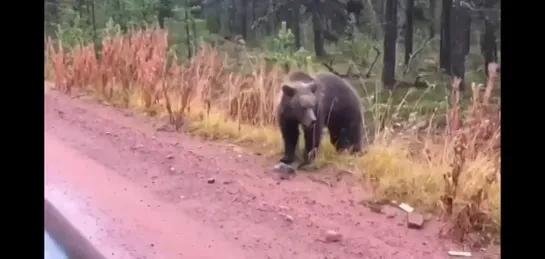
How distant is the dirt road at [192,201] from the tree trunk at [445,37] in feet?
0.84

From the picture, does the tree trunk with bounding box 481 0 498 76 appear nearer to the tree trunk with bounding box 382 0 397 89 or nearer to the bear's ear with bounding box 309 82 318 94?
the tree trunk with bounding box 382 0 397 89

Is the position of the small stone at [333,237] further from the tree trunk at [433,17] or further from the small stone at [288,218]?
the tree trunk at [433,17]

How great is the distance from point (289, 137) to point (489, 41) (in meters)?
0.38

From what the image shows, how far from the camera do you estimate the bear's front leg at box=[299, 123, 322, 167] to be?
1.31 m

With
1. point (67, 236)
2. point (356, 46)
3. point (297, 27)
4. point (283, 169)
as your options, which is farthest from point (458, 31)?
point (67, 236)

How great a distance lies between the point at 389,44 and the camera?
4.25 feet

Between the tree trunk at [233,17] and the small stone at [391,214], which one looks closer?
the small stone at [391,214]

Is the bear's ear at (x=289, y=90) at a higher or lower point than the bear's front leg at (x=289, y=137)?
higher

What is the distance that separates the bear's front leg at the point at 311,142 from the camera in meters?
1.31

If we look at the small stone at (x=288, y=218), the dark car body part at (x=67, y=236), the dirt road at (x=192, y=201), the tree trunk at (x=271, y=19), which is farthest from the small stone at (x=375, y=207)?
the dark car body part at (x=67, y=236)

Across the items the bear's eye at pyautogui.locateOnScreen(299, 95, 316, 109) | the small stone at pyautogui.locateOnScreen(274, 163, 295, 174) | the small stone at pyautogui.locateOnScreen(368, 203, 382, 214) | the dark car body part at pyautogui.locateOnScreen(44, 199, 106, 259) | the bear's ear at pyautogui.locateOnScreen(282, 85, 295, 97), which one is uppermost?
the bear's ear at pyautogui.locateOnScreen(282, 85, 295, 97)

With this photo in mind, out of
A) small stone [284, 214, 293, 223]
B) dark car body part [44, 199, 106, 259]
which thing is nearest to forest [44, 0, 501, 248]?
small stone [284, 214, 293, 223]
